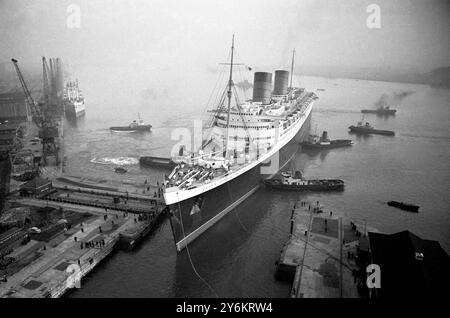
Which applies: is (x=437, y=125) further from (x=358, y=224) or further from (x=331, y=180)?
(x=358, y=224)

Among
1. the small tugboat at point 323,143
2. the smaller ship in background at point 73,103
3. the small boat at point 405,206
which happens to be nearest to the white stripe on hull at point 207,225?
the small boat at point 405,206

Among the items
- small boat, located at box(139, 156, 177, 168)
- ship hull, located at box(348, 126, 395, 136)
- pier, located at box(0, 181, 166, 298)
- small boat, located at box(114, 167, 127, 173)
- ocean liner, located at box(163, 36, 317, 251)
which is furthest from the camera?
ship hull, located at box(348, 126, 395, 136)

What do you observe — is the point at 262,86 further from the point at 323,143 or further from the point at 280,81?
the point at 323,143

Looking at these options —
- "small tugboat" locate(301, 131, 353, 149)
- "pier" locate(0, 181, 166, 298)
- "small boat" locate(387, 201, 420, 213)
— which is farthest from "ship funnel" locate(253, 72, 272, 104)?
"pier" locate(0, 181, 166, 298)

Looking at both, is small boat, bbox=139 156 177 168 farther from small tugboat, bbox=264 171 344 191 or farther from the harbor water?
small tugboat, bbox=264 171 344 191
